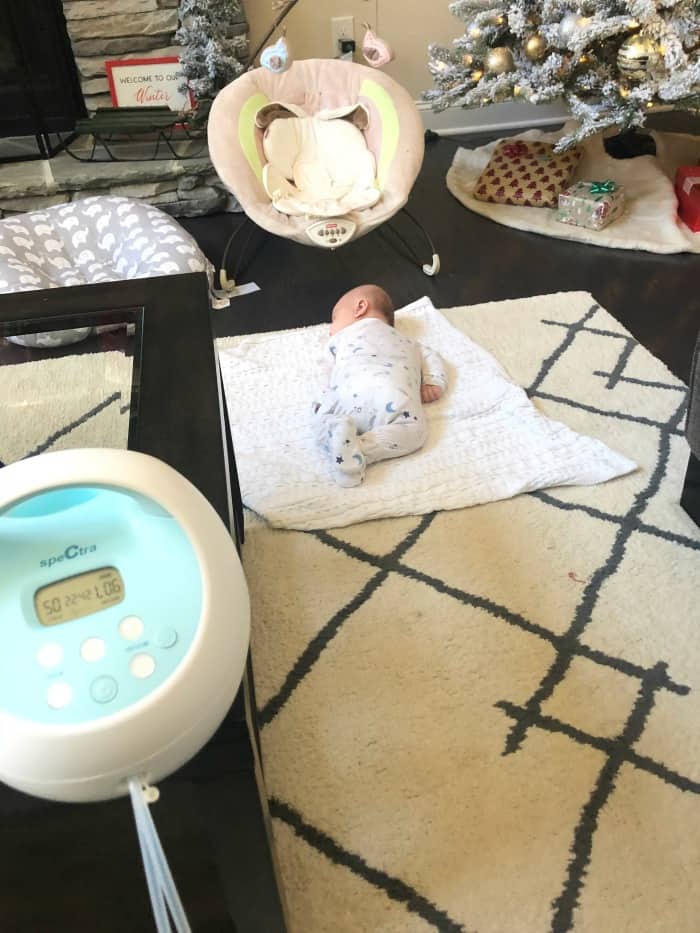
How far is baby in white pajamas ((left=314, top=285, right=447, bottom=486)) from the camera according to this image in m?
1.58

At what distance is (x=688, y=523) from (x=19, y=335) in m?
1.20

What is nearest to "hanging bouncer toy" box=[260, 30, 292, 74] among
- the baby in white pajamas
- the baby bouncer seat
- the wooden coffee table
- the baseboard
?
the baby bouncer seat

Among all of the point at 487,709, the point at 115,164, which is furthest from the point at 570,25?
the point at 487,709

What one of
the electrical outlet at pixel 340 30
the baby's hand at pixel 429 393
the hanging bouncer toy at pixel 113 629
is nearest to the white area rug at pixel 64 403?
the hanging bouncer toy at pixel 113 629

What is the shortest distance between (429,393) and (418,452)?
194 millimetres

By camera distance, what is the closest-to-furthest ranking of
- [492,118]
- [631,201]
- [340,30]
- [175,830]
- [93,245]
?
[175,830], [93,245], [631,201], [340,30], [492,118]

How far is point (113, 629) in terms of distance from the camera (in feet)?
1.65

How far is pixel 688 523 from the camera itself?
57.7 inches

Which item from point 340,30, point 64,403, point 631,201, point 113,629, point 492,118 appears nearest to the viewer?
point 113,629

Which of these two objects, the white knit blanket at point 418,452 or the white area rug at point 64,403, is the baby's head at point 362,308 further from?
the white area rug at point 64,403

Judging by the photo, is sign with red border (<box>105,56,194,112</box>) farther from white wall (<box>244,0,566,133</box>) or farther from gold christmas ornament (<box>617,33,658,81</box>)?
gold christmas ornament (<box>617,33,658,81</box>)

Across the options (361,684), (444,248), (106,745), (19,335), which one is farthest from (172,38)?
(106,745)

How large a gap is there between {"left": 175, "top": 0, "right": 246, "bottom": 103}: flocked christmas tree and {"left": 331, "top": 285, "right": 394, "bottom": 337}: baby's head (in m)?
1.16

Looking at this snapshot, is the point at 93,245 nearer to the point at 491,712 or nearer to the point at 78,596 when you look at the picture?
the point at 491,712
